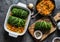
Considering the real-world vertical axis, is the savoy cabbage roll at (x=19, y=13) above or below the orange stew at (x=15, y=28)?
above

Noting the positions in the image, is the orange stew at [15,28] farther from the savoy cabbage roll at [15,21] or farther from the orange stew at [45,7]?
the orange stew at [45,7]

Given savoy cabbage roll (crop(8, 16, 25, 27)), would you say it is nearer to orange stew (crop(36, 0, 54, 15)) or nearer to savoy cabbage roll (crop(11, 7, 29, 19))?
savoy cabbage roll (crop(11, 7, 29, 19))

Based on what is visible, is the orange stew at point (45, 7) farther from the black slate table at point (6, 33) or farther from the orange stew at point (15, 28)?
the orange stew at point (15, 28)

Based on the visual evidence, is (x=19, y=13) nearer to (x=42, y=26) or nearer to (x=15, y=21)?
(x=15, y=21)

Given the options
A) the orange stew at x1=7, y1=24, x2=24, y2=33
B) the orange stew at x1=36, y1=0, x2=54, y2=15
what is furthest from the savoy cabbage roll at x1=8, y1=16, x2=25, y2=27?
the orange stew at x1=36, y1=0, x2=54, y2=15

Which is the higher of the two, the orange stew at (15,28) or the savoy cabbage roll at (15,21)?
the savoy cabbage roll at (15,21)

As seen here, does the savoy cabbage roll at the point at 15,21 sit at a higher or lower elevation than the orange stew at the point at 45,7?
lower

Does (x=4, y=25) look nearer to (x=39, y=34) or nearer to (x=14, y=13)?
(x=14, y=13)

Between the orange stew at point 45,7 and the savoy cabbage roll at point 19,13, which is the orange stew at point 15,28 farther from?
the orange stew at point 45,7

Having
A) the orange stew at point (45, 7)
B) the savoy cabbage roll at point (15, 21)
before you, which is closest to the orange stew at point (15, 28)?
the savoy cabbage roll at point (15, 21)

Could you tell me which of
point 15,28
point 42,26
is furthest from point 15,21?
point 42,26
